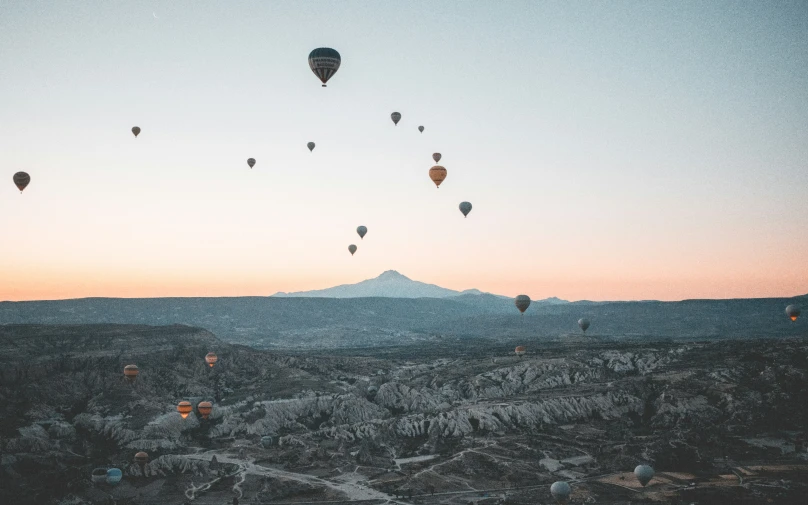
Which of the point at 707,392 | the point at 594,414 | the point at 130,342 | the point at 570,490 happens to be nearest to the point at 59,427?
the point at 130,342

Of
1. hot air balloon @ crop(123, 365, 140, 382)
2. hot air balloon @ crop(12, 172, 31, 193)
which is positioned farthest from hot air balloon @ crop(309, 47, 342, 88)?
hot air balloon @ crop(123, 365, 140, 382)

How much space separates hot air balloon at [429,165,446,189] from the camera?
7906cm

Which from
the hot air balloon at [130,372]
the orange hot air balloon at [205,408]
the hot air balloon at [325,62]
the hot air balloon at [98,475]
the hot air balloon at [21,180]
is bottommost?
the hot air balloon at [98,475]

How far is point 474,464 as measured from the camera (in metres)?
65.9

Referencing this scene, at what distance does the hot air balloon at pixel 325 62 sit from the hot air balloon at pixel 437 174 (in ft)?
58.2

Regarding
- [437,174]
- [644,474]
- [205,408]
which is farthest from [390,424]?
[644,474]

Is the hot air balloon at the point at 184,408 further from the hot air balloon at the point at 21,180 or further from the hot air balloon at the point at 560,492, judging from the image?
the hot air balloon at the point at 560,492

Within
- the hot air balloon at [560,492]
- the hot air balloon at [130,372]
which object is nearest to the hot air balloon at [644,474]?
the hot air balloon at [560,492]

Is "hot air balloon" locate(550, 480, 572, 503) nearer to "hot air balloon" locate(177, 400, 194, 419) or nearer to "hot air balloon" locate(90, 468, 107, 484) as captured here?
"hot air balloon" locate(90, 468, 107, 484)

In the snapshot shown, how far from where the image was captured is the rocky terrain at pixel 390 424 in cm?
5959

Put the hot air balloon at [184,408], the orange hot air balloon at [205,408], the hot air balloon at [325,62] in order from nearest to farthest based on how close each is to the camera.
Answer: the hot air balloon at [325,62] < the hot air balloon at [184,408] < the orange hot air balloon at [205,408]

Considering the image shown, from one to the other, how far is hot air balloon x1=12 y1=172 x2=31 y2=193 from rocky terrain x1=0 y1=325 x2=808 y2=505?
25.3 meters

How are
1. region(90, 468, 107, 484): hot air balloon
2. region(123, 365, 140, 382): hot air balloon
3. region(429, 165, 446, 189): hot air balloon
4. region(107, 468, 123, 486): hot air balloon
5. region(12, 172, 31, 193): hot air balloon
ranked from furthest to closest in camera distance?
region(123, 365, 140, 382): hot air balloon < region(429, 165, 446, 189): hot air balloon < region(12, 172, 31, 193): hot air balloon < region(107, 468, 123, 486): hot air balloon < region(90, 468, 107, 484): hot air balloon

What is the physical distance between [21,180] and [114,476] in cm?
3276
